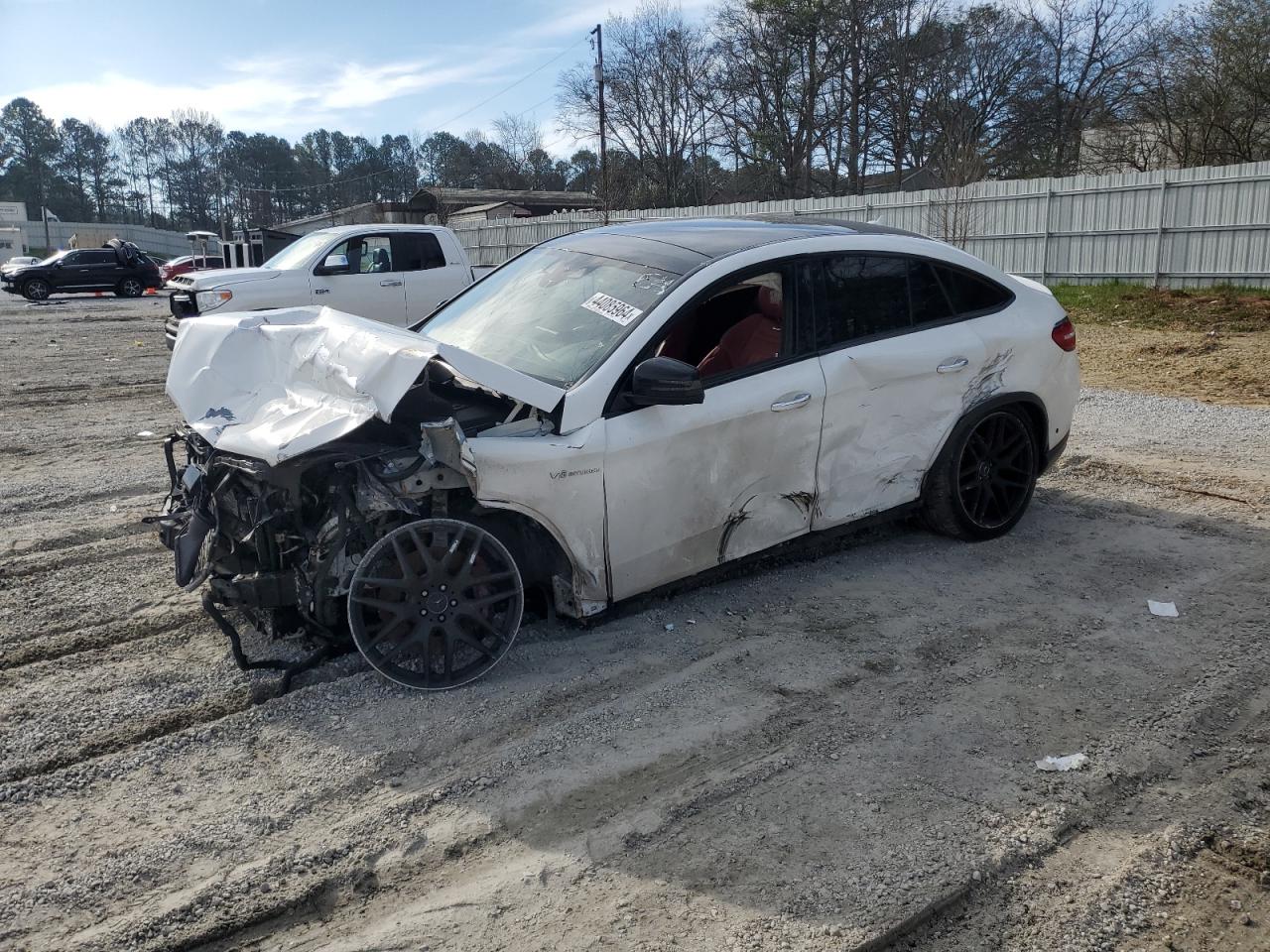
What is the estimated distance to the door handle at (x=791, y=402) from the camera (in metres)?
4.50

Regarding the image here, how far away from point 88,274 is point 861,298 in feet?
112

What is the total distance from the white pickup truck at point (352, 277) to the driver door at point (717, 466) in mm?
9866

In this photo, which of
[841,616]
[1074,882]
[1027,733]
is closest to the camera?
[1074,882]

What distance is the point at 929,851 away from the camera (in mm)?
2879

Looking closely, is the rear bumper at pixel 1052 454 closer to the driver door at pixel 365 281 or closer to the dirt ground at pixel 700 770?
the dirt ground at pixel 700 770

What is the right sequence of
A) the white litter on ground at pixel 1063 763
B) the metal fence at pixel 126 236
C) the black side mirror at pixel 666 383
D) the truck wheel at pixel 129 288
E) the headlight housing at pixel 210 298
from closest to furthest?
the white litter on ground at pixel 1063 763
the black side mirror at pixel 666 383
the headlight housing at pixel 210 298
the truck wheel at pixel 129 288
the metal fence at pixel 126 236

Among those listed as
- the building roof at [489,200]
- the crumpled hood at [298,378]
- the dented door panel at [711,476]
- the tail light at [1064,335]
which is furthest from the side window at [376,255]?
the building roof at [489,200]

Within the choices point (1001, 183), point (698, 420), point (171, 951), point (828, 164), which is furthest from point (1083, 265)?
point (828, 164)

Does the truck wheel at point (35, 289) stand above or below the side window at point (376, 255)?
below

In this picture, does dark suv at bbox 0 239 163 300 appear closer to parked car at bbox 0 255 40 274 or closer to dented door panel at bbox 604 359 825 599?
parked car at bbox 0 255 40 274

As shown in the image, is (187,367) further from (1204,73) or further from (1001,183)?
(1204,73)

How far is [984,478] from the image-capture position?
18.0ft

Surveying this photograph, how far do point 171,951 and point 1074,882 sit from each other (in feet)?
7.99

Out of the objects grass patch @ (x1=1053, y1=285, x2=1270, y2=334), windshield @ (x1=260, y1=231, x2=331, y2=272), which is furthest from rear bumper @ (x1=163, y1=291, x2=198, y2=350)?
grass patch @ (x1=1053, y1=285, x2=1270, y2=334)
